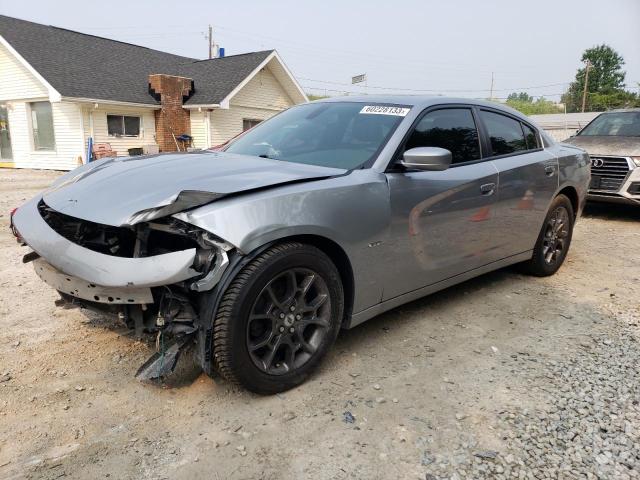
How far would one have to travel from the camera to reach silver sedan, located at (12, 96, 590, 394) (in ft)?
7.94

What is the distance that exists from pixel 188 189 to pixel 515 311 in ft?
9.81

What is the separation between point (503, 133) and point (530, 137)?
538 mm

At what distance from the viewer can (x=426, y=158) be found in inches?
121

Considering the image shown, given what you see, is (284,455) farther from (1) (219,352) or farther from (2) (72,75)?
(2) (72,75)

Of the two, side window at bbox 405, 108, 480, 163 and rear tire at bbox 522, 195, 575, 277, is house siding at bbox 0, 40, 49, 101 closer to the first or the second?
side window at bbox 405, 108, 480, 163

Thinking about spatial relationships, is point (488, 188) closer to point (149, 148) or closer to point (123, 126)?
point (149, 148)

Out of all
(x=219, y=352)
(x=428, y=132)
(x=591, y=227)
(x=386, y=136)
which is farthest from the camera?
(x=591, y=227)

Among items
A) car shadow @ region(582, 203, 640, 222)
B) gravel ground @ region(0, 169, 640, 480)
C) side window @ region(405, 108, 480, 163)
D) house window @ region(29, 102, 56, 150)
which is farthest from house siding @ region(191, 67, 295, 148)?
gravel ground @ region(0, 169, 640, 480)

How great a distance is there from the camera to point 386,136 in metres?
3.33

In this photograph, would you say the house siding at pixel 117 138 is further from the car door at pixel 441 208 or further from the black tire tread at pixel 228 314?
the black tire tread at pixel 228 314

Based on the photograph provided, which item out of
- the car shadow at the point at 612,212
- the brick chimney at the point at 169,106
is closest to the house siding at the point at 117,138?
the brick chimney at the point at 169,106

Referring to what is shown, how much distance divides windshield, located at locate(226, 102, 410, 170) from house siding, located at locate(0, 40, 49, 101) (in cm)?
1610

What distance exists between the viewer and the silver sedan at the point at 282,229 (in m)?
2.42

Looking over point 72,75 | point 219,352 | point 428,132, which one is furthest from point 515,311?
point 72,75
